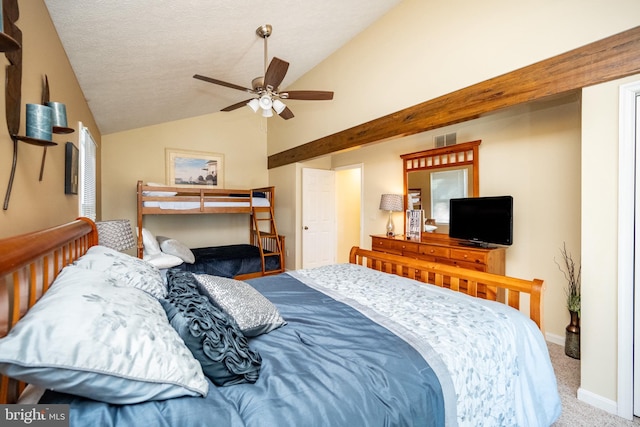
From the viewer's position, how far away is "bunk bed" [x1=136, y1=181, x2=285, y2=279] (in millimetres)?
3996

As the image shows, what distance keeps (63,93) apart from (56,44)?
12.5 inches

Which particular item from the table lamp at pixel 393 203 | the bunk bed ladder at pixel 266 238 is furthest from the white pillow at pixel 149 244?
the table lamp at pixel 393 203

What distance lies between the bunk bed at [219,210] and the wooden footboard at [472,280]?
2.14 m

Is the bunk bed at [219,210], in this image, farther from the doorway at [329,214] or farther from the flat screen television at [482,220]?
the flat screen television at [482,220]

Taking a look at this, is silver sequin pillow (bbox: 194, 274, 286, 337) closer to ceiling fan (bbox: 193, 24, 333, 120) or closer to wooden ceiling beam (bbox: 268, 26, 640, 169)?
ceiling fan (bbox: 193, 24, 333, 120)

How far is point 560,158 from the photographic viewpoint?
276 cm

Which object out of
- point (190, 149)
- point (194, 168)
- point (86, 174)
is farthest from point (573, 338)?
point (190, 149)

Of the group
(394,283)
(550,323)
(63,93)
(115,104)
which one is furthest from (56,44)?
(550,323)

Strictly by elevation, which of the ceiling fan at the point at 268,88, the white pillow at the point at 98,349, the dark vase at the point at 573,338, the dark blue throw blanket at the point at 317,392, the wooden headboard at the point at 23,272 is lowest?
the dark vase at the point at 573,338

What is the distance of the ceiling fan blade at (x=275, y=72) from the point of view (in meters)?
2.45

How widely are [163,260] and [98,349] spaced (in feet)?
9.98

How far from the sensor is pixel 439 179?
3.87 meters

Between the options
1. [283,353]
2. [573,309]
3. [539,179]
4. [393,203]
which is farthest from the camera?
[393,203]

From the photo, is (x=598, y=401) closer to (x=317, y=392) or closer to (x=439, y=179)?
(x=317, y=392)
